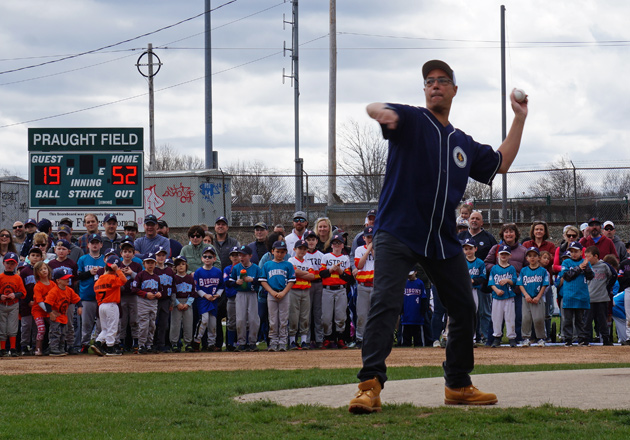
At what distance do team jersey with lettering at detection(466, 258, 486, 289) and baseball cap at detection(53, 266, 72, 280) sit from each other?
6.18 meters

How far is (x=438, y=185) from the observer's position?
5289mm

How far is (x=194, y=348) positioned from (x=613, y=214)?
15.0 m

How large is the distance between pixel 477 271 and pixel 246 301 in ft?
12.0

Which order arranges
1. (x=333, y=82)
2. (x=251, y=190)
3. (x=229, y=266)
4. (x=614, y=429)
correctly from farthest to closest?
(x=333, y=82), (x=251, y=190), (x=229, y=266), (x=614, y=429)

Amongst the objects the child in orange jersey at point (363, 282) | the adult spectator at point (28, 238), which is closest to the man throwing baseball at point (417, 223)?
the child in orange jersey at point (363, 282)

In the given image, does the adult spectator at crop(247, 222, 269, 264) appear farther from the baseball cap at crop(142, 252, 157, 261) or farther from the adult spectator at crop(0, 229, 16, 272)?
the adult spectator at crop(0, 229, 16, 272)

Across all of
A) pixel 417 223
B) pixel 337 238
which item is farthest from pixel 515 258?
pixel 417 223

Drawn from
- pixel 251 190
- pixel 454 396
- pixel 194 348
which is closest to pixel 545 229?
Result: pixel 194 348

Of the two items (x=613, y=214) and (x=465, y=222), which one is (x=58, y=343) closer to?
(x=465, y=222)

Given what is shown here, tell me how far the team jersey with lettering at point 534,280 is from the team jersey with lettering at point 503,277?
0.46 ft

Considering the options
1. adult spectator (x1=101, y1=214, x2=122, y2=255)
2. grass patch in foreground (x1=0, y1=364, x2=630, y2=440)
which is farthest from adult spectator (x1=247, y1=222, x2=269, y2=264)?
grass patch in foreground (x1=0, y1=364, x2=630, y2=440)

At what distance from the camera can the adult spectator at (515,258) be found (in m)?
13.2

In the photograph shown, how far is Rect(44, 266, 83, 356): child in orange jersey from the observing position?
12578mm

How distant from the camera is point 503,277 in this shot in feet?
→ 42.9
